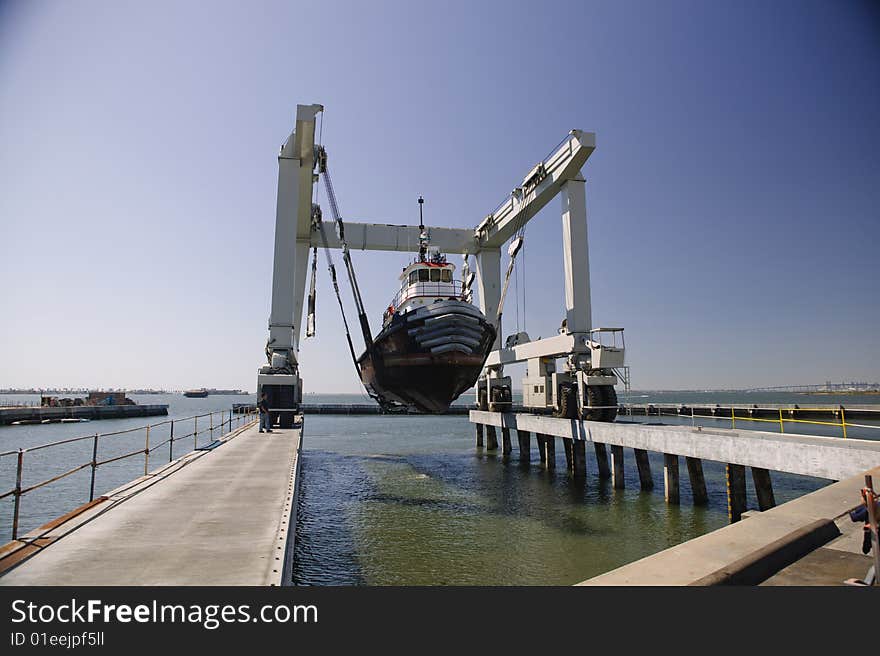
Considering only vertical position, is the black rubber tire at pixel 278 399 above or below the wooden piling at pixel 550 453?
above

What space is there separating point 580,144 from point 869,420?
191 ft

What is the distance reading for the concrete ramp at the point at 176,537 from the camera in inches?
204

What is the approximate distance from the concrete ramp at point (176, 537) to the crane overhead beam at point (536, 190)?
17.4m

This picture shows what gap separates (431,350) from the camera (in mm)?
19828

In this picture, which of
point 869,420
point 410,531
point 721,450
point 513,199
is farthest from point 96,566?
point 869,420

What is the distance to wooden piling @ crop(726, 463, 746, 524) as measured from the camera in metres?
14.6

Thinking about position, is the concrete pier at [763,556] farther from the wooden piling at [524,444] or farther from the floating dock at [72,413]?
the floating dock at [72,413]

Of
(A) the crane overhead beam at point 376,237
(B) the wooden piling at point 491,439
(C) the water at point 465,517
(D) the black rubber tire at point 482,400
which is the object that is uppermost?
(A) the crane overhead beam at point 376,237

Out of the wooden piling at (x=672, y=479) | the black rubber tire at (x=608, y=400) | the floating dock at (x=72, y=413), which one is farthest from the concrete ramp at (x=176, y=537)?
the floating dock at (x=72, y=413)

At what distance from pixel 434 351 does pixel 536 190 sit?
10.4m

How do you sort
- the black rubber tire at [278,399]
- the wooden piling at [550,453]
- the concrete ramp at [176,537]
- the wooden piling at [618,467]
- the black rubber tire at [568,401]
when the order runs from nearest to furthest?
the concrete ramp at [176,537], the wooden piling at [618,467], the black rubber tire at [278,399], the black rubber tire at [568,401], the wooden piling at [550,453]

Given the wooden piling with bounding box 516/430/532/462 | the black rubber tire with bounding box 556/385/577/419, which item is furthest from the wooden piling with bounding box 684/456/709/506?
the wooden piling with bounding box 516/430/532/462

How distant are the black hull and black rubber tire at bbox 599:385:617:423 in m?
5.49
